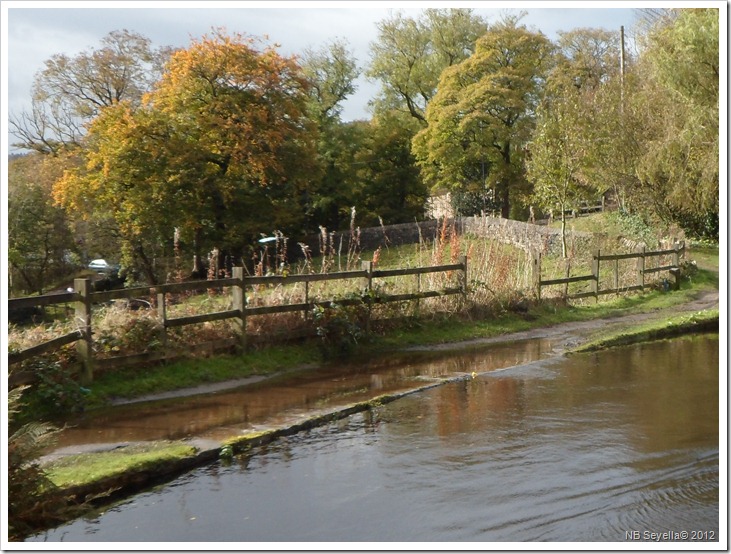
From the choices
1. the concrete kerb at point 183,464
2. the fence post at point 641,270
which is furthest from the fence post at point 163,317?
the fence post at point 641,270

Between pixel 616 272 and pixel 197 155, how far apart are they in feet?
66.4

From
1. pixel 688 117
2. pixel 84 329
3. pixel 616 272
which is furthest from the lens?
pixel 688 117

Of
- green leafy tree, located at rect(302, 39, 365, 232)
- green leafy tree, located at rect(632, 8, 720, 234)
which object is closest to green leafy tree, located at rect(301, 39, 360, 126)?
green leafy tree, located at rect(302, 39, 365, 232)

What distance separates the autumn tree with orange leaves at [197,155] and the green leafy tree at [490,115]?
13.1 m

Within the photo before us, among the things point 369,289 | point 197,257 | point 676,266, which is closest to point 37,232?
point 197,257

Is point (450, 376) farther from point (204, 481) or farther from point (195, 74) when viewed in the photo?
point (195, 74)

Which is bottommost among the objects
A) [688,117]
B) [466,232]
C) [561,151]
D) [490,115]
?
[466,232]

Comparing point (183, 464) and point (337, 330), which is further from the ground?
point (337, 330)

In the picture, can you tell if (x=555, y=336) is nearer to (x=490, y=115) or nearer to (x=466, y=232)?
(x=466, y=232)

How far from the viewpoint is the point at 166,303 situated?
13102 millimetres

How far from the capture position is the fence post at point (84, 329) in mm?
11172

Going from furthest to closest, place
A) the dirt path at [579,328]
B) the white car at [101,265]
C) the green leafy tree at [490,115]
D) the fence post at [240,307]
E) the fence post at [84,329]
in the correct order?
the green leafy tree at [490,115], the white car at [101,265], the dirt path at [579,328], the fence post at [240,307], the fence post at [84,329]

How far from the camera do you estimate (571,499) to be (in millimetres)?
7219

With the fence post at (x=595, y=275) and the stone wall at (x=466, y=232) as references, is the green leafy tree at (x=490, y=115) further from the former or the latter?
the fence post at (x=595, y=275)
